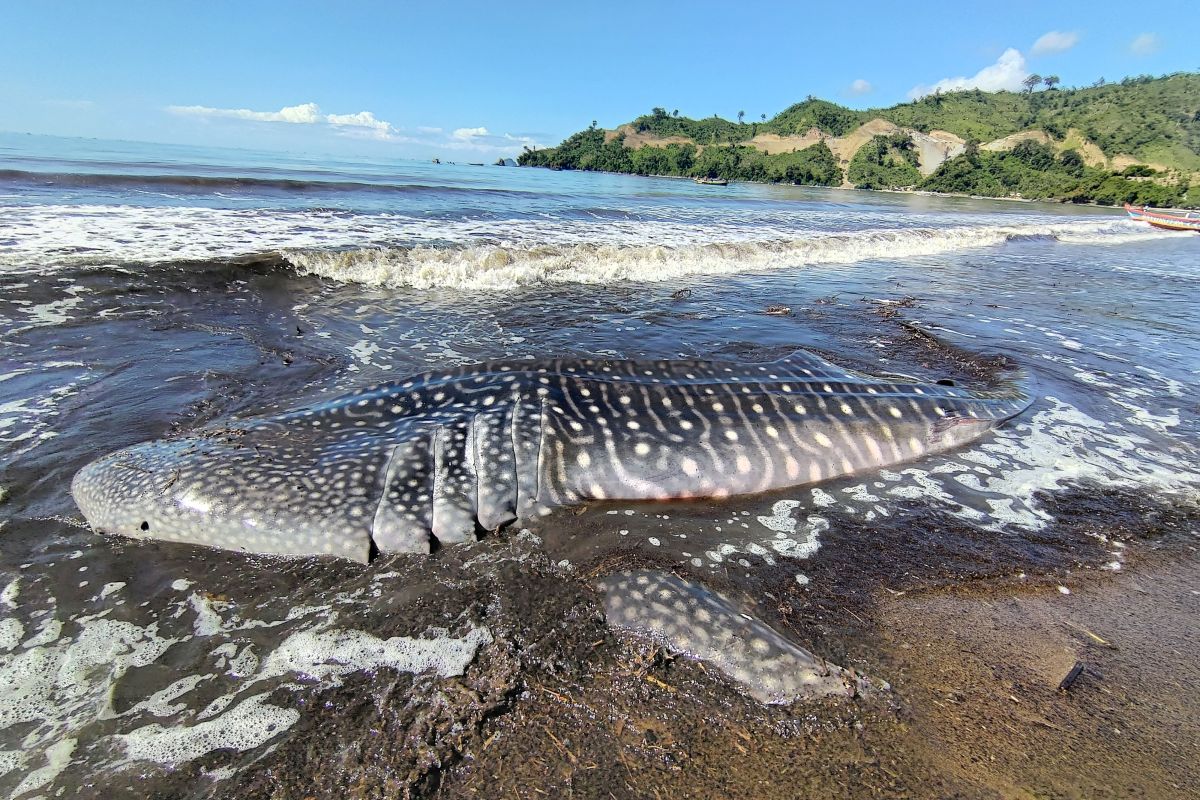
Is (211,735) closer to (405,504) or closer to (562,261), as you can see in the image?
(405,504)

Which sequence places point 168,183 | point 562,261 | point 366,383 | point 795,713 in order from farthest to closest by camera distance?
point 168,183 → point 562,261 → point 366,383 → point 795,713

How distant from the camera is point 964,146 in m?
124

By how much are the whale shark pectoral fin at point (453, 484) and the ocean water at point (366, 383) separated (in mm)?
206

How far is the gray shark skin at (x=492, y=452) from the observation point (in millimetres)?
3312

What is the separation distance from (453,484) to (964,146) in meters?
159

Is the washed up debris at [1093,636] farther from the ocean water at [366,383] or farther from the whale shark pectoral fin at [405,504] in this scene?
the whale shark pectoral fin at [405,504]

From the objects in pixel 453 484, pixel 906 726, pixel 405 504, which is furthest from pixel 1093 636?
pixel 405 504

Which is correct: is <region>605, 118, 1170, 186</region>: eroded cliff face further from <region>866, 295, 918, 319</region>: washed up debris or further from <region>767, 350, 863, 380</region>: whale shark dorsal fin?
<region>767, 350, 863, 380</region>: whale shark dorsal fin

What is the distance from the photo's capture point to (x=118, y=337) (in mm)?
6562

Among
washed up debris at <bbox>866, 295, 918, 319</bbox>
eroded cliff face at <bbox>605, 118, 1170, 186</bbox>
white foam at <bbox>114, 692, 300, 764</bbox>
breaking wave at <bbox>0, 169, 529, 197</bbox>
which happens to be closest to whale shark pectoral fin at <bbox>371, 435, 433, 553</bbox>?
white foam at <bbox>114, 692, 300, 764</bbox>

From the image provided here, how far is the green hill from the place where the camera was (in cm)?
9550

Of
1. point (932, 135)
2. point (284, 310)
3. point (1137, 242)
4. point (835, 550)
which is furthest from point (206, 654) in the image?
point (932, 135)

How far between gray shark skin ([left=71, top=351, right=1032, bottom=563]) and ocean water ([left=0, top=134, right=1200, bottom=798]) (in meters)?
0.19

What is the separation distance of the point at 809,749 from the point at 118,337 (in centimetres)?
833
